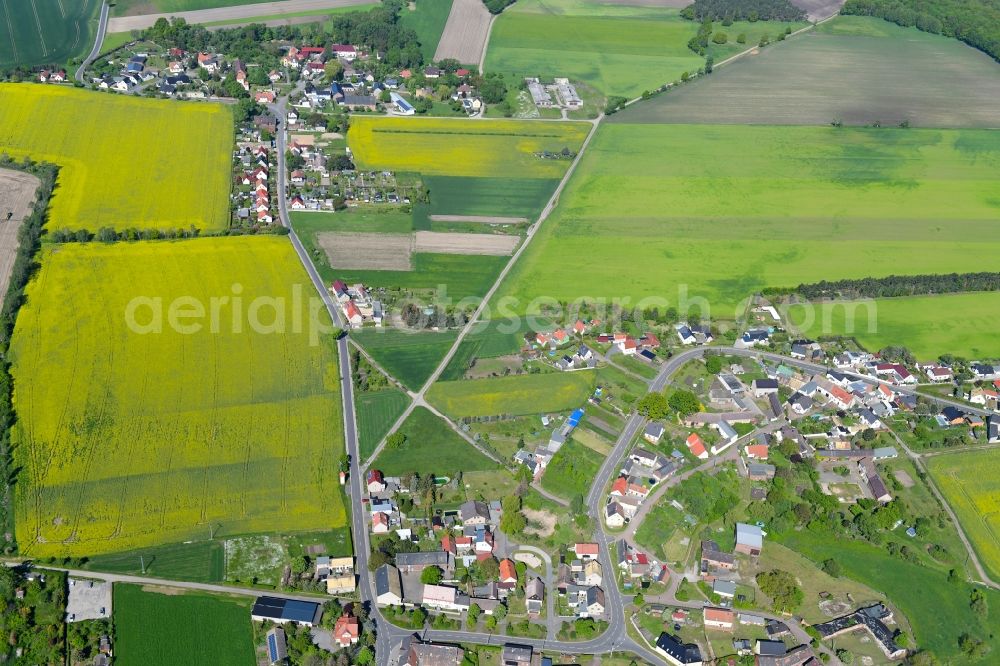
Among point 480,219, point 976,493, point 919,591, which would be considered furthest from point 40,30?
point 919,591

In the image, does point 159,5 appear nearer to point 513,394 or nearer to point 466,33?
point 466,33

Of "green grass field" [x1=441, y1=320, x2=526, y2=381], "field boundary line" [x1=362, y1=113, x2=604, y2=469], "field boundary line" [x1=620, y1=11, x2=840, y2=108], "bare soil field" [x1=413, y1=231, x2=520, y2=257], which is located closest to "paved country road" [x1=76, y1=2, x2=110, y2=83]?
"bare soil field" [x1=413, y1=231, x2=520, y2=257]

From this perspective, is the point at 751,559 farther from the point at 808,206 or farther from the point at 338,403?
the point at 808,206

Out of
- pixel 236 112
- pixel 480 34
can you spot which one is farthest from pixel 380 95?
pixel 480 34

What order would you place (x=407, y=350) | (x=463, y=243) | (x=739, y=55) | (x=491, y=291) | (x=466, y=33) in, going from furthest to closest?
(x=466, y=33)
(x=739, y=55)
(x=463, y=243)
(x=491, y=291)
(x=407, y=350)

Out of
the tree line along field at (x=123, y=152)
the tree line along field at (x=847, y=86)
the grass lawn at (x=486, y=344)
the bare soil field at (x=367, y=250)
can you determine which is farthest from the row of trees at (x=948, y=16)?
the tree line along field at (x=123, y=152)

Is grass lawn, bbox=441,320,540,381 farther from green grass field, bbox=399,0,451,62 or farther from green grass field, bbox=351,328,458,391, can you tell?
green grass field, bbox=399,0,451,62
